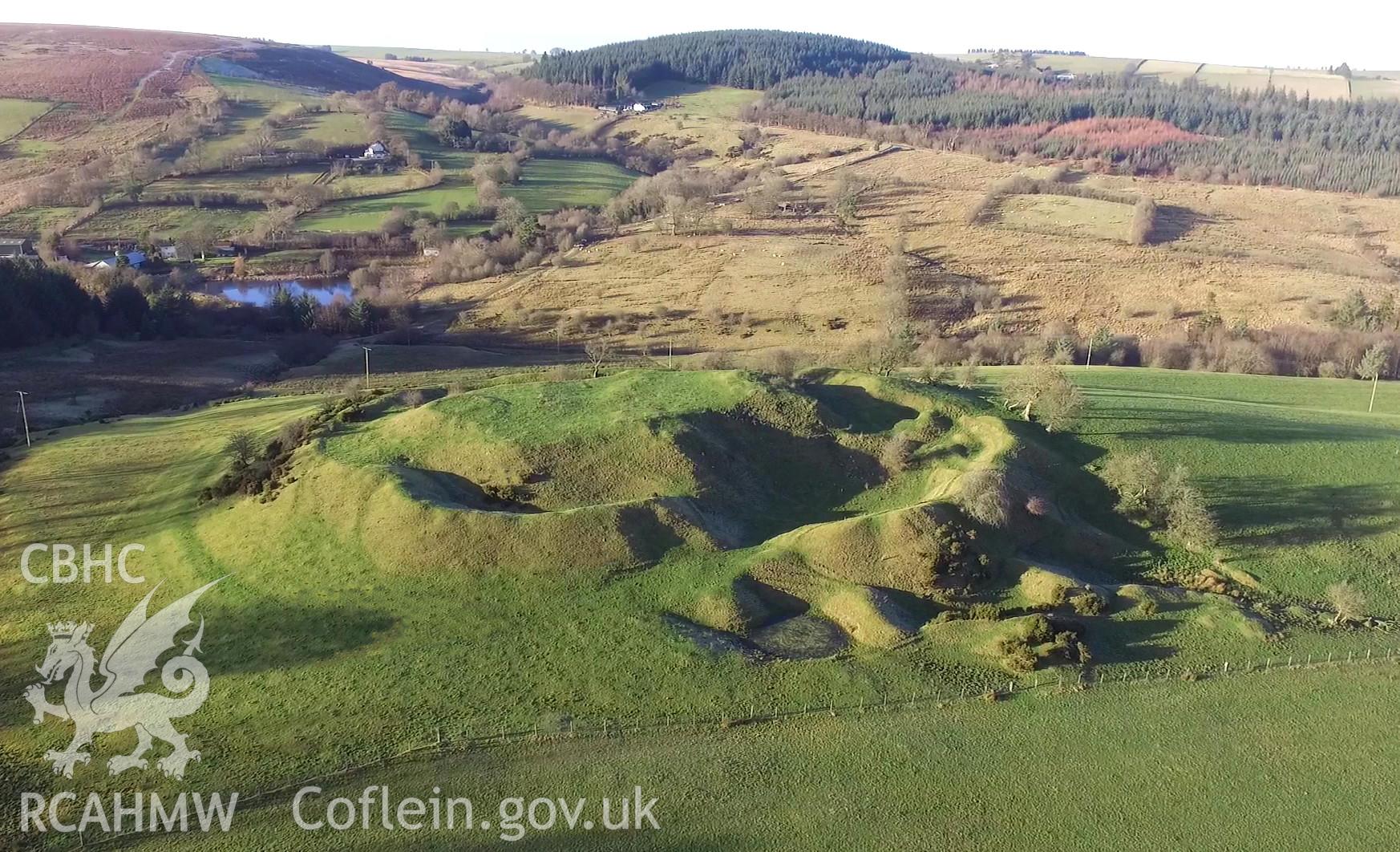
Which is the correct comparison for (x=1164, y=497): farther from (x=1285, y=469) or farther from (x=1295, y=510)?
(x=1285, y=469)

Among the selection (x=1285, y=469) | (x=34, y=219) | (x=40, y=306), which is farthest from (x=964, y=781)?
(x=34, y=219)

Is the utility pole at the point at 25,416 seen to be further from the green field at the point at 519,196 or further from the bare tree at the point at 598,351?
the green field at the point at 519,196

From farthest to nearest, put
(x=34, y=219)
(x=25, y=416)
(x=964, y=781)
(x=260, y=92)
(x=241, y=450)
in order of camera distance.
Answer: (x=260, y=92)
(x=34, y=219)
(x=25, y=416)
(x=241, y=450)
(x=964, y=781)

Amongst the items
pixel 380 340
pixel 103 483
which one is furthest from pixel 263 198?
pixel 103 483

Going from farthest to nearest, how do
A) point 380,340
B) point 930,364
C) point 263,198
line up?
point 263,198 → point 380,340 → point 930,364

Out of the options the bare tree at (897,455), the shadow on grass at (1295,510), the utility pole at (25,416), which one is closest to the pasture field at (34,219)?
the utility pole at (25,416)

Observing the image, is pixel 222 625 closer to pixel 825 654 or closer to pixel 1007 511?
pixel 825 654
